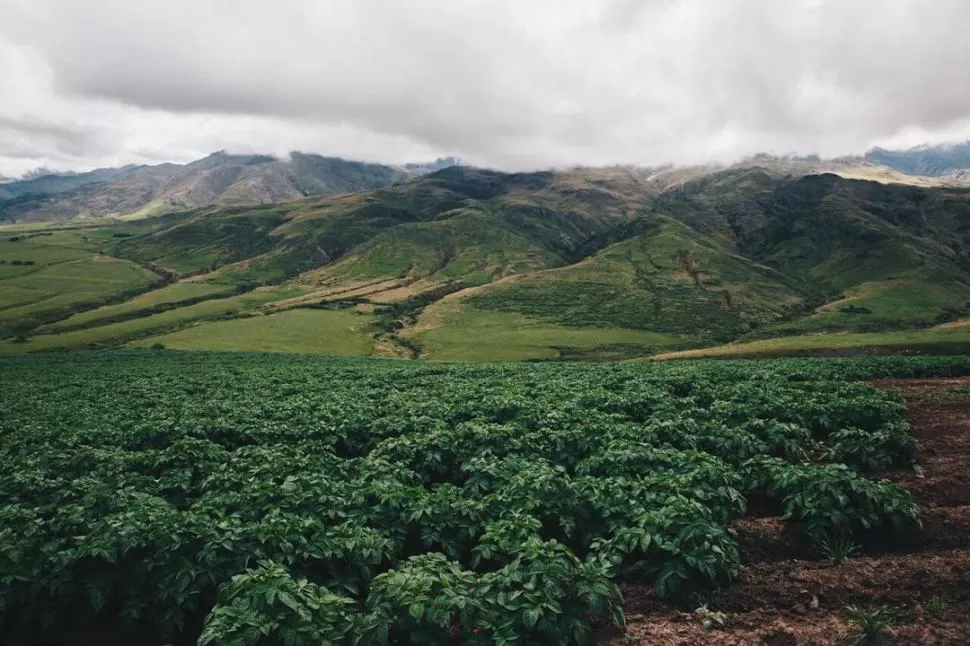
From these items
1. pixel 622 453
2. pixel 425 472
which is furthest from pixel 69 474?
pixel 622 453

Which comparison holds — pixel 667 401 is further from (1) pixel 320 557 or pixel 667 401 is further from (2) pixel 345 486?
(1) pixel 320 557

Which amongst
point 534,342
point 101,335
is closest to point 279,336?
point 101,335

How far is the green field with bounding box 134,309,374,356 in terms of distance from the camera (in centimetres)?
14725

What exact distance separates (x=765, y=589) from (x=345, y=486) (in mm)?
11921

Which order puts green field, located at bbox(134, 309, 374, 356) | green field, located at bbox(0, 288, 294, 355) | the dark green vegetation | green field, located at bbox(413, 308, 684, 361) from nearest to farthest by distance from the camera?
the dark green vegetation, green field, located at bbox(134, 309, 374, 356), green field, located at bbox(0, 288, 294, 355), green field, located at bbox(413, 308, 684, 361)

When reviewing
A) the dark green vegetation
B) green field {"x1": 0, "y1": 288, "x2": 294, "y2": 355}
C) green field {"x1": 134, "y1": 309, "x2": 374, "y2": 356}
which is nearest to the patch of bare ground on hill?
the dark green vegetation

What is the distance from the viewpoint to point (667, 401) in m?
29.2

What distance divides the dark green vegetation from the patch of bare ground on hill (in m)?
0.56

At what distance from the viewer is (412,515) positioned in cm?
1502

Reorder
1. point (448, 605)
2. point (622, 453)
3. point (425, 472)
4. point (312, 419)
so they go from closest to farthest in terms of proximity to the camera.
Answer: point (448, 605), point (622, 453), point (425, 472), point (312, 419)

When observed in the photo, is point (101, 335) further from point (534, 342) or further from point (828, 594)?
point (828, 594)

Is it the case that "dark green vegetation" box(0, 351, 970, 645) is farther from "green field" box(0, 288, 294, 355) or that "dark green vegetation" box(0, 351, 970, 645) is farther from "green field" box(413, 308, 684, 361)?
"green field" box(0, 288, 294, 355)

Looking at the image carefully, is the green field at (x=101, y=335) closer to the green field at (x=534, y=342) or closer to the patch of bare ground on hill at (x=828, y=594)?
the green field at (x=534, y=342)

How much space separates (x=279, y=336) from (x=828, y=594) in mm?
164139
